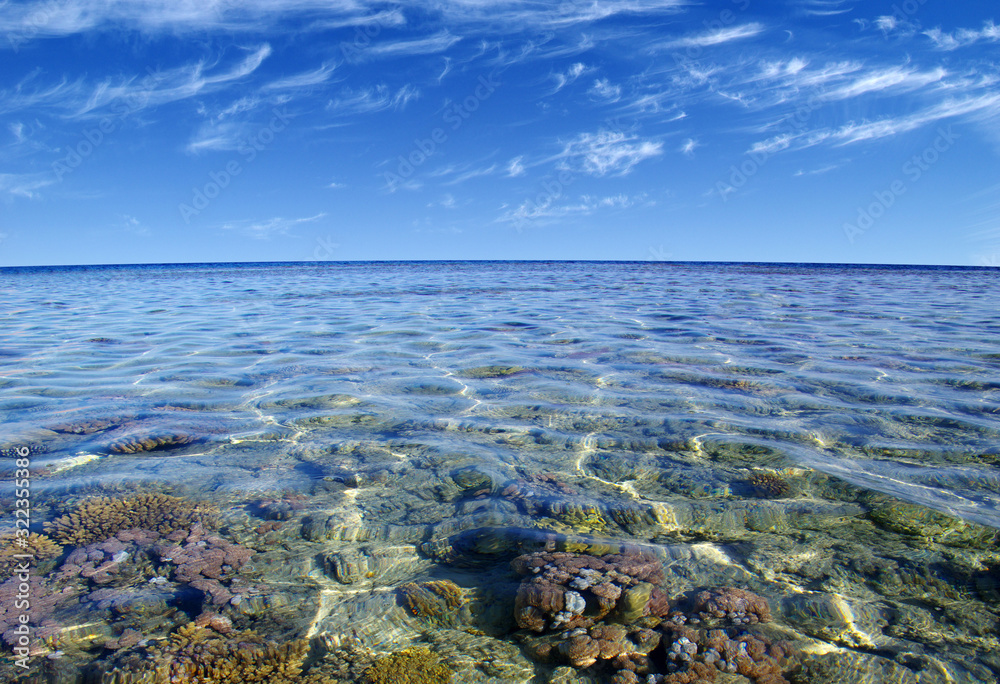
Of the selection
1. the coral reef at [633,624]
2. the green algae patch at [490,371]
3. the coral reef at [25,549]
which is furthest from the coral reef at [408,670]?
the green algae patch at [490,371]

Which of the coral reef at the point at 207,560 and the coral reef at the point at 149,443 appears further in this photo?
the coral reef at the point at 149,443

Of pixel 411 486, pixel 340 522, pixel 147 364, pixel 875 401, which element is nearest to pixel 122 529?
pixel 340 522

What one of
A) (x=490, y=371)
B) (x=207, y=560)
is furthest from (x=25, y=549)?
(x=490, y=371)

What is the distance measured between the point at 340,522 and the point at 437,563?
2.71 ft

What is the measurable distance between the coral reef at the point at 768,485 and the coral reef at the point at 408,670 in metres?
2.69

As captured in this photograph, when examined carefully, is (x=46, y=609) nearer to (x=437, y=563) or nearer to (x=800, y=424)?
(x=437, y=563)

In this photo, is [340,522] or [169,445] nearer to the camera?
[340,522]

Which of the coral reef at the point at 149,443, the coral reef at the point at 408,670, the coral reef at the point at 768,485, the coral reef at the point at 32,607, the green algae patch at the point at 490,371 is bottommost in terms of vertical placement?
the coral reef at the point at 408,670

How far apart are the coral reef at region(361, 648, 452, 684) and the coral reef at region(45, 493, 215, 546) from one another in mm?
1851

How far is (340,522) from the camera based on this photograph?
11.8 ft

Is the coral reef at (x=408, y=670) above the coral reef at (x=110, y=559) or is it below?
below

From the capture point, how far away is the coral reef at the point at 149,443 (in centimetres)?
485

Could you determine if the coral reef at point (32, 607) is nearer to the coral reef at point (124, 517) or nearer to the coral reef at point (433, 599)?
the coral reef at point (124, 517)

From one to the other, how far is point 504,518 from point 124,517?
260 centimetres
